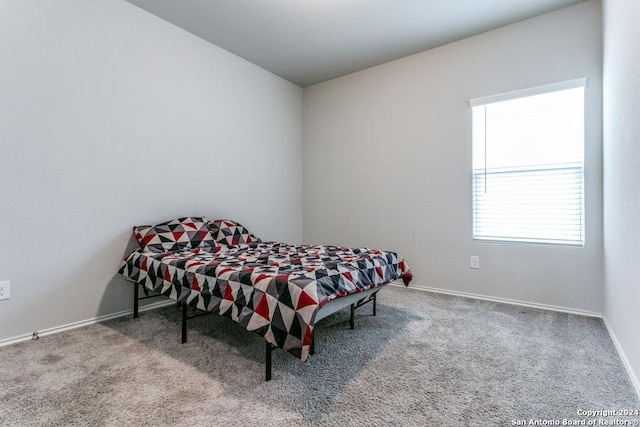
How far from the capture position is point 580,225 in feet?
8.42

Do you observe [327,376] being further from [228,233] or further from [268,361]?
[228,233]

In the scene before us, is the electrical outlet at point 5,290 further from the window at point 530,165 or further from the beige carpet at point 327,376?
the window at point 530,165

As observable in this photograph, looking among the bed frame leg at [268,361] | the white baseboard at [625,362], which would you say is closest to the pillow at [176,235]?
the bed frame leg at [268,361]

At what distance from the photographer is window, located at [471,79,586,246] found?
102 inches

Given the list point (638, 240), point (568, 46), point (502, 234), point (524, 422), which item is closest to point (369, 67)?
point (568, 46)

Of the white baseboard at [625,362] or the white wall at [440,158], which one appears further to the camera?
the white wall at [440,158]

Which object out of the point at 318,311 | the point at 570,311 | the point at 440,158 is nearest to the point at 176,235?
the point at 318,311

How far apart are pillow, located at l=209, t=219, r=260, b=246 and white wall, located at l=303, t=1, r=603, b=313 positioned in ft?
4.47

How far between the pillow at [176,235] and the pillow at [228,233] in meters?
0.08

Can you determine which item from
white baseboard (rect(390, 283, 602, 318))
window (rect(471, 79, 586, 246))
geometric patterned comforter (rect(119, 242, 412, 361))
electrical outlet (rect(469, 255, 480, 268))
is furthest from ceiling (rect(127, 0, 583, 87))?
white baseboard (rect(390, 283, 602, 318))

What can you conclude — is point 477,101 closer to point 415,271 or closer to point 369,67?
point 369,67

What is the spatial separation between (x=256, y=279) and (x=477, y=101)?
2.70 meters

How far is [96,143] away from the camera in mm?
2402

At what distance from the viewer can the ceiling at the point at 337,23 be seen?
2.57 metres
